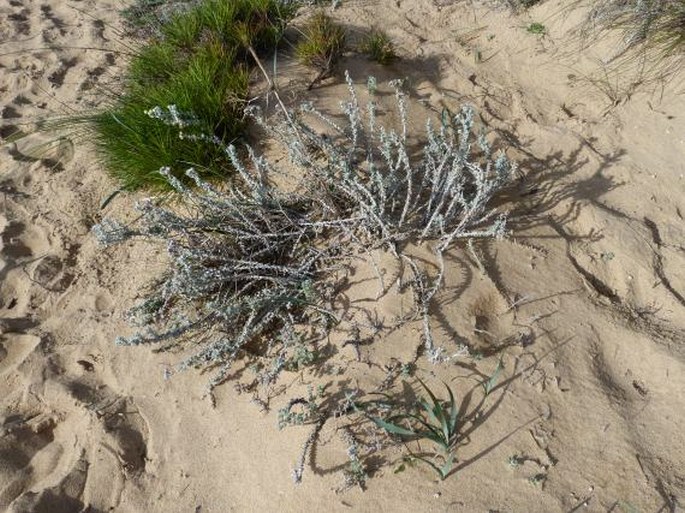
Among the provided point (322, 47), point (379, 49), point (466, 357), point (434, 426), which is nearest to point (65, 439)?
point (434, 426)

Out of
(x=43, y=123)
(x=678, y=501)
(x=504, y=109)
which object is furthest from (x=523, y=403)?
(x=43, y=123)

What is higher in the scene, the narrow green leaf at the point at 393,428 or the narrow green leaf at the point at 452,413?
the narrow green leaf at the point at 452,413

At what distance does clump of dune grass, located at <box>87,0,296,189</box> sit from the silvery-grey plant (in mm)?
316

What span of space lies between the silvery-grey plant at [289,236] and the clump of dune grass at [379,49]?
94 cm

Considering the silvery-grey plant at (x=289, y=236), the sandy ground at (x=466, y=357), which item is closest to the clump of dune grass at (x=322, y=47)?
the sandy ground at (x=466, y=357)

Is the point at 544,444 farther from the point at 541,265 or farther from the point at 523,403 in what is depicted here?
the point at 541,265

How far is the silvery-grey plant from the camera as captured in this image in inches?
92.2

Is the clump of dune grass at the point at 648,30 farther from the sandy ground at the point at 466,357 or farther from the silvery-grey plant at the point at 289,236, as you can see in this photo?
the silvery-grey plant at the point at 289,236

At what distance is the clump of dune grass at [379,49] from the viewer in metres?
3.49

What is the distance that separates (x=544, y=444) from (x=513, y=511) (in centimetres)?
26

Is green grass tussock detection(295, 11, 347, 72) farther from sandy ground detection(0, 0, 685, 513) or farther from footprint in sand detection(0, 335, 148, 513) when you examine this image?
footprint in sand detection(0, 335, 148, 513)

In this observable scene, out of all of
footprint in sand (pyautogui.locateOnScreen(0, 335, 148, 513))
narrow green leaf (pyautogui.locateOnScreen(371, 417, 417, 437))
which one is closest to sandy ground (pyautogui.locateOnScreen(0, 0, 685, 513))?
footprint in sand (pyautogui.locateOnScreen(0, 335, 148, 513))

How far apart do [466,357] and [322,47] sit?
204 centimetres

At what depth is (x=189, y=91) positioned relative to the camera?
2.99 meters
